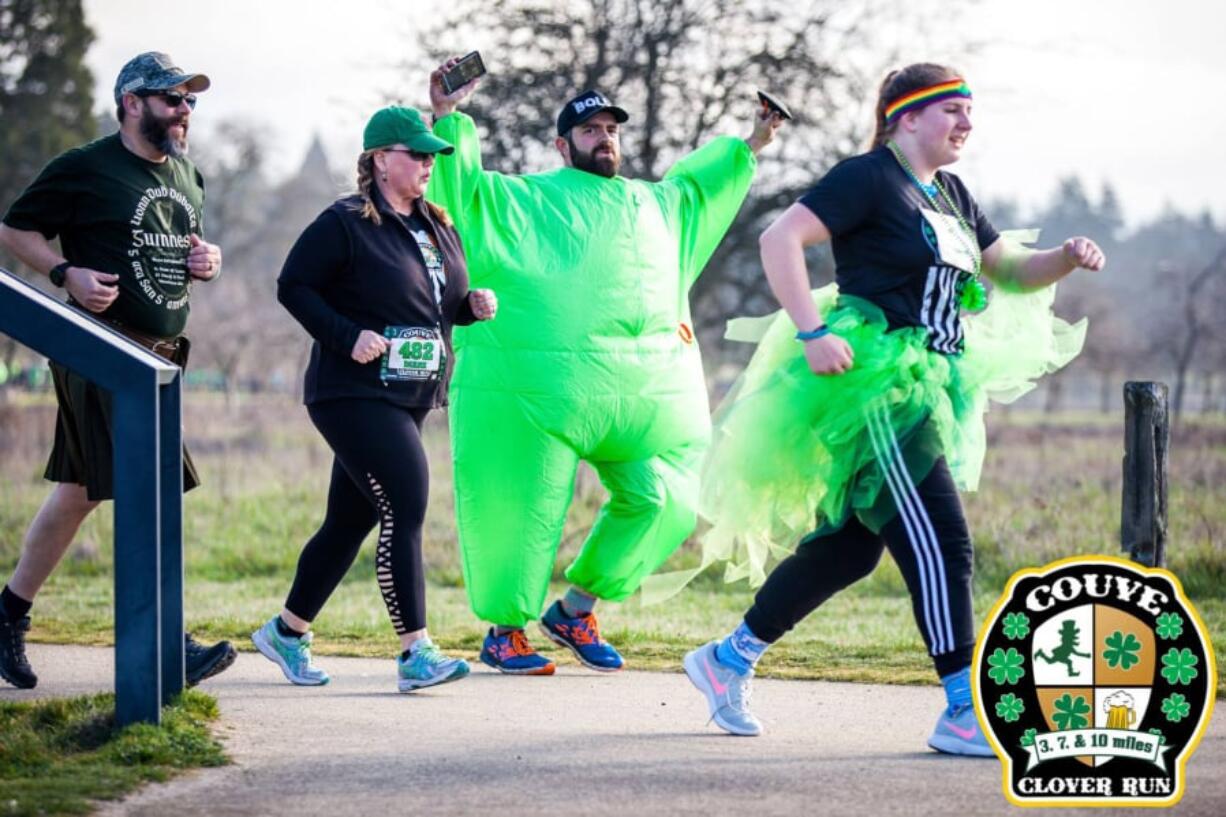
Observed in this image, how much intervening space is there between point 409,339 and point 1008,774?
241 cm

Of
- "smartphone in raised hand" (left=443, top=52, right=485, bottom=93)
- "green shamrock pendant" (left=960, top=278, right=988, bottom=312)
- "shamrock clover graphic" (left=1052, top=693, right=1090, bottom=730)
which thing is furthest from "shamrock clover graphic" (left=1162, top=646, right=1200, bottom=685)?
"smartphone in raised hand" (left=443, top=52, right=485, bottom=93)

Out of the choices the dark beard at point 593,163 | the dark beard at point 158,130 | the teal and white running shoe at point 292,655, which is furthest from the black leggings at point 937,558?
the dark beard at point 158,130

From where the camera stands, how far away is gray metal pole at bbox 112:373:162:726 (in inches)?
174

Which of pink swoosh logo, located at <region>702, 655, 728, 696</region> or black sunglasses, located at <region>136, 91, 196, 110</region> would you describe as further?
black sunglasses, located at <region>136, 91, 196, 110</region>

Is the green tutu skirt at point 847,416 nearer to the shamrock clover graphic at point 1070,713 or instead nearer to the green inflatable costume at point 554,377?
the shamrock clover graphic at point 1070,713

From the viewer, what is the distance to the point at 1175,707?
432cm

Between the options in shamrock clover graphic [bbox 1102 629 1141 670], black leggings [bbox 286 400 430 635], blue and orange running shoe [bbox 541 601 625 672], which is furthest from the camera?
blue and orange running shoe [bbox 541 601 625 672]

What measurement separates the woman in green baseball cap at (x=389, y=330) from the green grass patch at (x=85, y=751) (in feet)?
2.79

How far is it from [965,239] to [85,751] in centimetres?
286

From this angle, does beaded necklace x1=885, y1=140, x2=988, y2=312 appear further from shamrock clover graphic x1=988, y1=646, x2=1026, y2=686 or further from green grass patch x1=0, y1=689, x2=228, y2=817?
green grass patch x1=0, y1=689, x2=228, y2=817

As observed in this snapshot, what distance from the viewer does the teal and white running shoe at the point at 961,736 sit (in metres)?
4.58

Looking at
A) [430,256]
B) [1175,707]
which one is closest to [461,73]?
[430,256]

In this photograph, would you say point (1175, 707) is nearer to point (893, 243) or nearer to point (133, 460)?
point (893, 243)

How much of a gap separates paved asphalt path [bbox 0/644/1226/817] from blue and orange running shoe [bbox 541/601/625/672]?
13 cm
